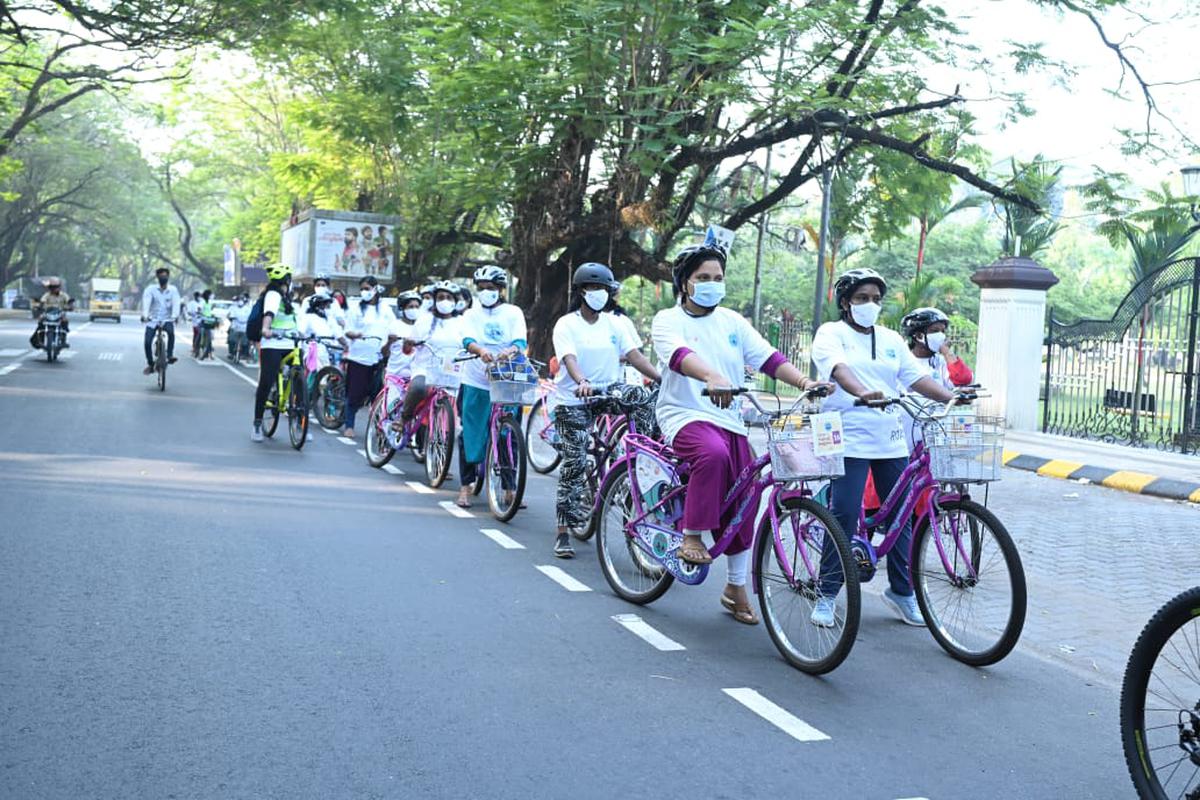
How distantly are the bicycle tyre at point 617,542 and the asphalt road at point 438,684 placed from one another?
10 centimetres

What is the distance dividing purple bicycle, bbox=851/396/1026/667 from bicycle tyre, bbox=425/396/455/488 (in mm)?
5009

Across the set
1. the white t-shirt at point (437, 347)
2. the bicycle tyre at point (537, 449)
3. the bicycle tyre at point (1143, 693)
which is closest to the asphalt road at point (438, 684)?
the bicycle tyre at point (1143, 693)

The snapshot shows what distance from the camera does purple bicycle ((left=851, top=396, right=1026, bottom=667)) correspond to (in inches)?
233

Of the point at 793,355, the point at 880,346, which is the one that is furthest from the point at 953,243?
the point at 880,346

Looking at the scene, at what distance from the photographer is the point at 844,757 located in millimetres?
4727

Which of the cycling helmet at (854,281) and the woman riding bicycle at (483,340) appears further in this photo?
the woman riding bicycle at (483,340)

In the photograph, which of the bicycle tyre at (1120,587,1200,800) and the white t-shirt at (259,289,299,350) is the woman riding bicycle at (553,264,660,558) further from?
the white t-shirt at (259,289,299,350)

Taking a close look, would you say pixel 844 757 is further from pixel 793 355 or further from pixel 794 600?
pixel 793 355

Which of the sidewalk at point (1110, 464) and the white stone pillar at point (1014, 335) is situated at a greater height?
the white stone pillar at point (1014, 335)

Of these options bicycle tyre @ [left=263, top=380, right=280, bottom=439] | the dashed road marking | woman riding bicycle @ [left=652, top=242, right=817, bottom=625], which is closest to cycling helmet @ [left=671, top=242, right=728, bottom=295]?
woman riding bicycle @ [left=652, top=242, right=817, bottom=625]

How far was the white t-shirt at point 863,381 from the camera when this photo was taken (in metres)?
6.69

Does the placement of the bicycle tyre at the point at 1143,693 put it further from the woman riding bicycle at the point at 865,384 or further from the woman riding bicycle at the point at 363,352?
the woman riding bicycle at the point at 363,352

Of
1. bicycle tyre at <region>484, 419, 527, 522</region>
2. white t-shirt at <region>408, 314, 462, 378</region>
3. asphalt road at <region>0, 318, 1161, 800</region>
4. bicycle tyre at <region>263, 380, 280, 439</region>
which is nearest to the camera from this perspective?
asphalt road at <region>0, 318, 1161, 800</region>

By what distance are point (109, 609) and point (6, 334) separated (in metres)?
38.9
